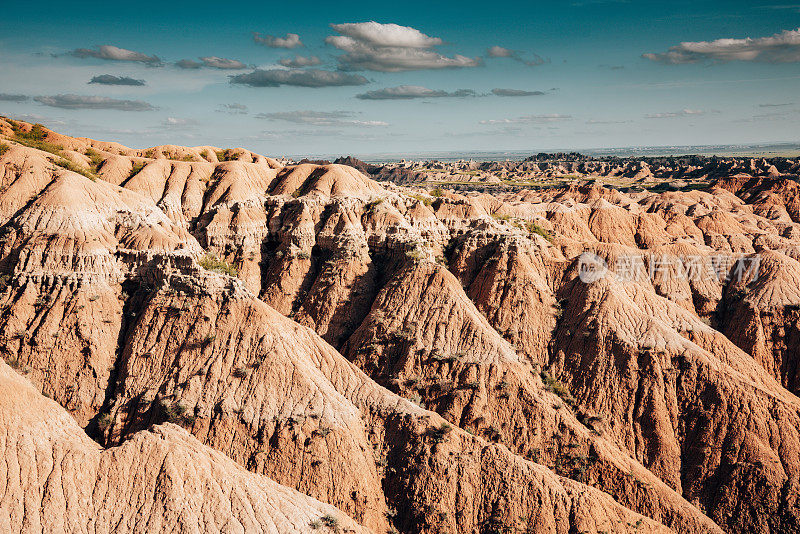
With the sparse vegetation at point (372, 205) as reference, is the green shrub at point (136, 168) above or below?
above

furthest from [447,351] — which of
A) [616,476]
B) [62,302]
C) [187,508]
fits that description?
[62,302]

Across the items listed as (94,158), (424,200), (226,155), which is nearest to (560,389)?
(424,200)

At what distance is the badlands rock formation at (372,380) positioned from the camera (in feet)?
78.9

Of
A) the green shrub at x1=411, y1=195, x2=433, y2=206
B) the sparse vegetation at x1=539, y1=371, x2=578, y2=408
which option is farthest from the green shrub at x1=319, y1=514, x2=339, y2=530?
the green shrub at x1=411, y1=195, x2=433, y2=206

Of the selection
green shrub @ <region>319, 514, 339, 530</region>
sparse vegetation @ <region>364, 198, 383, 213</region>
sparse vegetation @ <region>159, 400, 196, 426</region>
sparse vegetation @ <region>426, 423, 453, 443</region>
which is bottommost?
green shrub @ <region>319, 514, 339, 530</region>

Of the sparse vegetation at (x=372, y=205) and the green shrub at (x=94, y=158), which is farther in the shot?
the green shrub at (x=94, y=158)

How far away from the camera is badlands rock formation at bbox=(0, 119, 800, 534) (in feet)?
78.9

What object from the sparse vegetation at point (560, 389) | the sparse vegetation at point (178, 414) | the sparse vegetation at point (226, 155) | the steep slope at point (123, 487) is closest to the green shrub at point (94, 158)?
the sparse vegetation at point (226, 155)

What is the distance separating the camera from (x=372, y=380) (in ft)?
118

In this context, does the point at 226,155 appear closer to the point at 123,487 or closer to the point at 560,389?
the point at 560,389

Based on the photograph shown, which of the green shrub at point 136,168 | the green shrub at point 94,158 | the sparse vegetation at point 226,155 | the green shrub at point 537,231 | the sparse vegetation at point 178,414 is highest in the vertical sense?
the sparse vegetation at point 226,155

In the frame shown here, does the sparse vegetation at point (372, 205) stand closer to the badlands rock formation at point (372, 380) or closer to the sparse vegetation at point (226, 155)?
the badlands rock formation at point (372, 380)

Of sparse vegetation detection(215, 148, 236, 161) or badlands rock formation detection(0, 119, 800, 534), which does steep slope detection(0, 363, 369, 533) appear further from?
sparse vegetation detection(215, 148, 236, 161)

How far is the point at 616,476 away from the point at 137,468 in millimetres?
25784
